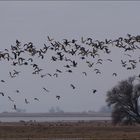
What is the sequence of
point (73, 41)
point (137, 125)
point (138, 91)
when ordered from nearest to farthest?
1. point (73, 41)
2. point (138, 91)
3. point (137, 125)

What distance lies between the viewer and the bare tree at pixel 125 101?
3127 inches

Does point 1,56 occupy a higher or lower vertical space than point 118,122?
higher

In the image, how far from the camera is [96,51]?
13.9m

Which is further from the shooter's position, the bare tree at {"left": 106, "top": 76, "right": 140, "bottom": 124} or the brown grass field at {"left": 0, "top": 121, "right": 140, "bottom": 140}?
the bare tree at {"left": 106, "top": 76, "right": 140, "bottom": 124}

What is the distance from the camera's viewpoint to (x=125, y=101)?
7962 cm

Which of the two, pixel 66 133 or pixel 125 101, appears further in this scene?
pixel 125 101

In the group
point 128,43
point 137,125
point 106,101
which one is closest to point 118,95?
point 106,101

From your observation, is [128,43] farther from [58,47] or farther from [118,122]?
[118,122]

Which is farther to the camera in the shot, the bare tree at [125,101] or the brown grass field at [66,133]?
the bare tree at [125,101]

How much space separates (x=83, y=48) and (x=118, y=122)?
229 feet

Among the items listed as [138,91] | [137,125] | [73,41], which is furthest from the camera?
[137,125]

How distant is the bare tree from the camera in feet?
261

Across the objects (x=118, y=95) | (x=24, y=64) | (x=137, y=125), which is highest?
(x=24, y=64)

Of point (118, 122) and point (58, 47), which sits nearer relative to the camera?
point (58, 47)
